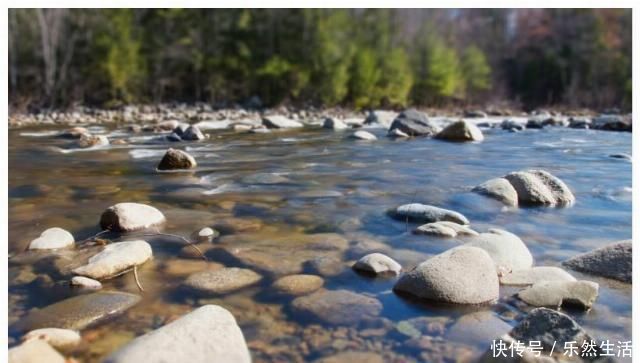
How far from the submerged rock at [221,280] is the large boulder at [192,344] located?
47 centimetres

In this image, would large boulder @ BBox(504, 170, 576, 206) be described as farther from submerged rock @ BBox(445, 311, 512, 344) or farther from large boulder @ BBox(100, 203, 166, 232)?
large boulder @ BBox(100, 203, 166, 232)

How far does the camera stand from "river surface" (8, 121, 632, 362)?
217 cm

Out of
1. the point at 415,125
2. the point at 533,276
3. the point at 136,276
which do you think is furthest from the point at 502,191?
the point at 415,125

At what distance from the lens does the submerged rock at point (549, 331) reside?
2000 millimetres

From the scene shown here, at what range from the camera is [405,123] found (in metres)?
10.7

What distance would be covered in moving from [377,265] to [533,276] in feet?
2.26

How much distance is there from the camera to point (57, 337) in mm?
2018

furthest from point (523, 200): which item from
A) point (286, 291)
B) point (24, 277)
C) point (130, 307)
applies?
point (24, 277)

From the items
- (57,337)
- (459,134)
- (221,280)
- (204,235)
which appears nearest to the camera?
(57,337)

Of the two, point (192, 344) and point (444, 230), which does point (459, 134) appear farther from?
point (192, 344)

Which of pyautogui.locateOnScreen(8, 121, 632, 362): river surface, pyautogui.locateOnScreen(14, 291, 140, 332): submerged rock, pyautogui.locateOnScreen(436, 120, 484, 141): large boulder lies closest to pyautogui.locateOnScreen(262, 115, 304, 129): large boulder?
pyautogui.locateOnScreen(436, 120, 484, 141): large boulder

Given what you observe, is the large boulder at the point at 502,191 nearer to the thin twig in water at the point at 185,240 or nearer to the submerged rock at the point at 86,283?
the thin twig in water at the point at 185,240

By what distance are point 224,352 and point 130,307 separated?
23.6 inches
